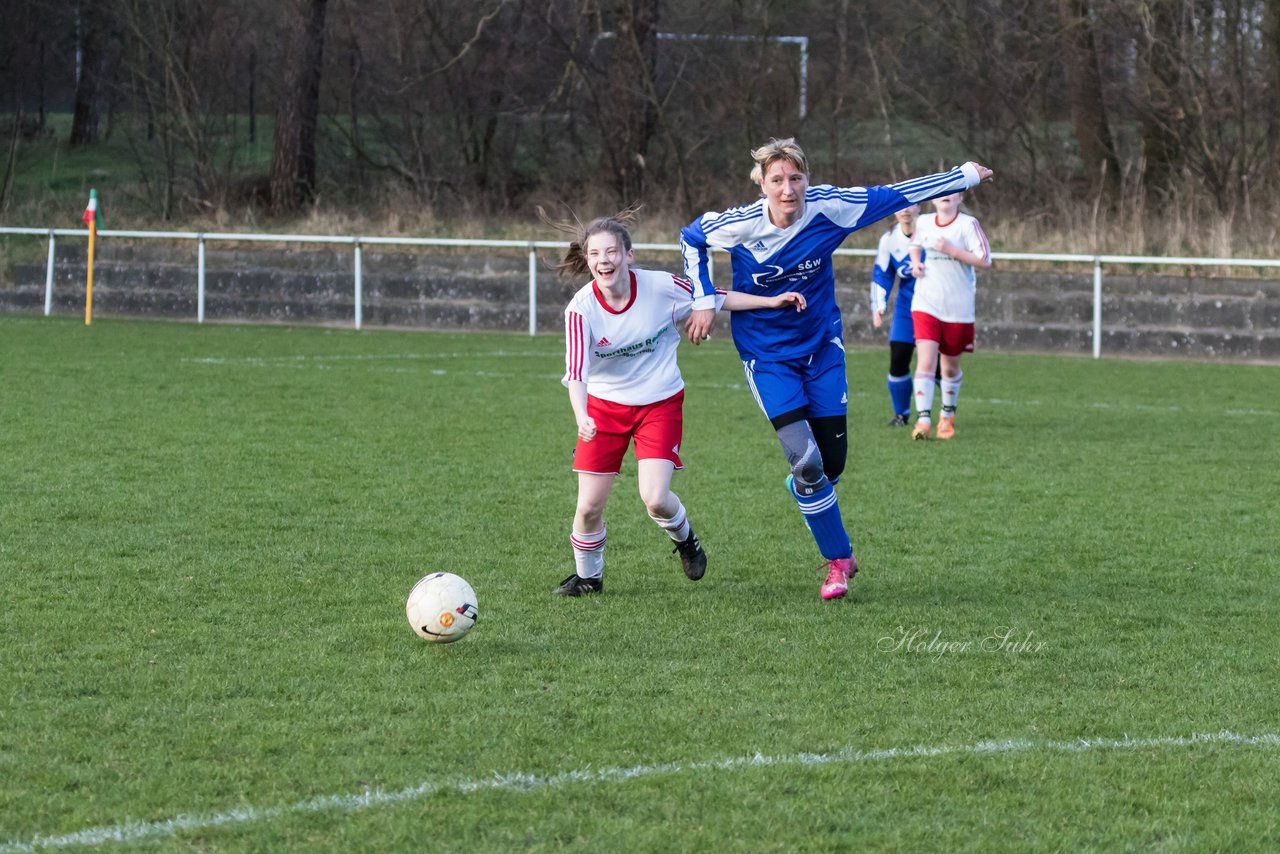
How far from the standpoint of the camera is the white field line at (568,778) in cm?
344

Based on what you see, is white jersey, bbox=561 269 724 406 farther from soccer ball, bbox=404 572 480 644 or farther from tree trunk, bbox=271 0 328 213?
tree trunk, bbox=271 0 328 213

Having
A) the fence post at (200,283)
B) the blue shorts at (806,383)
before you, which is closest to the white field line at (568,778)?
the blue shorts at (806,383)

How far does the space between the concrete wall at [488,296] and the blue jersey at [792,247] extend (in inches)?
497

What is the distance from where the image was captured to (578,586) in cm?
599

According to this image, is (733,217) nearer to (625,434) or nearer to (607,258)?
(607,258)

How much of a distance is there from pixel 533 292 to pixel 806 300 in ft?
46.6

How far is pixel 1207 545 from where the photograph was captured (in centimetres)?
704

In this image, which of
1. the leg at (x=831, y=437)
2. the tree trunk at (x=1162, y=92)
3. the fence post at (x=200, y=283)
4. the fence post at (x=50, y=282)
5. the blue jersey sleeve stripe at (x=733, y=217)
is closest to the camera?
the blue jersey sleeve stripe at (x=733, y=217)

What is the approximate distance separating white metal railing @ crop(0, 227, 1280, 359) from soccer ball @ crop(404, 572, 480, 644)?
12.9 metres

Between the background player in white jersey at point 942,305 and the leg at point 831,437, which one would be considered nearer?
the leg at point 831,437

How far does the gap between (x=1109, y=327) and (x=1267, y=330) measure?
1.69m

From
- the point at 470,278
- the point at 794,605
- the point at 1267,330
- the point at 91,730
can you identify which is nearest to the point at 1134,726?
the point at 794,605

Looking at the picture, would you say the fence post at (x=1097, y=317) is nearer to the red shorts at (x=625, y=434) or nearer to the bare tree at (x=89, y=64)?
the red shorts at (x=625, y=434)

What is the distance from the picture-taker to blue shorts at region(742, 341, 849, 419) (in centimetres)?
614
